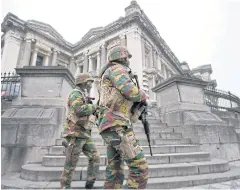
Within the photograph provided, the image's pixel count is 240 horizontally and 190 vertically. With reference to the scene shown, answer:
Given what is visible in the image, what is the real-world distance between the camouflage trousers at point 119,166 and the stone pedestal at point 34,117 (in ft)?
10.0

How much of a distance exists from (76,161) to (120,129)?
134 cm

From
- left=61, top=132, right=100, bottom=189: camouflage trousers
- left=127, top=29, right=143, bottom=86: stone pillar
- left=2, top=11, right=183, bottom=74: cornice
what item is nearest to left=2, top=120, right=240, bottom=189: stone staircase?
left=61, top=132, right=100, bottom=189: camouflage trousers

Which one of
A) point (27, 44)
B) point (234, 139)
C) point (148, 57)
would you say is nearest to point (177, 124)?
point (234, 139)

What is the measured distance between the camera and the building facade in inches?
705

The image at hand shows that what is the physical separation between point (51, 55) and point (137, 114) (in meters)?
24.5

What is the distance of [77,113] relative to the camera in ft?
9.32

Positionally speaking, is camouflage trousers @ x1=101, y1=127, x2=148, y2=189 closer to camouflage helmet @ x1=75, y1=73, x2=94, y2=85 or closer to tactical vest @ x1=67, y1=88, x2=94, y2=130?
tactical vest @ x1=67, y1=88, x2=94, y2=130

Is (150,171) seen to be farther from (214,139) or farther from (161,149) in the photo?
(214,139)

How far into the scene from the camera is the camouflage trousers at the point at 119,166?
189 centimetres

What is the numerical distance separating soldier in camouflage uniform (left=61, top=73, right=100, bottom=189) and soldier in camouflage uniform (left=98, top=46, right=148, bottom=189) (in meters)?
0.74

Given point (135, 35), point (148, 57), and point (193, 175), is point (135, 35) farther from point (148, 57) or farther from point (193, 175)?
point (193, 175)

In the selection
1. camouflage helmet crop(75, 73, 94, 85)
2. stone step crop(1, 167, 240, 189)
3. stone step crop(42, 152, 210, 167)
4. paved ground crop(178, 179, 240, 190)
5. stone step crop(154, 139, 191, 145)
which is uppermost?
camouflage helmet crop(75, 73, 94, 85)

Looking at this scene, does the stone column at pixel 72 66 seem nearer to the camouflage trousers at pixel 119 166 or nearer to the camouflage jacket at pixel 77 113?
the camouflage jacket at pixel 77 113

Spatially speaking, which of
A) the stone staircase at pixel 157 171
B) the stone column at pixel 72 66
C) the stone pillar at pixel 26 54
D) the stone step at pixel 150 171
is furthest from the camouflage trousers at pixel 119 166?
the stone column at pixel 72 66
